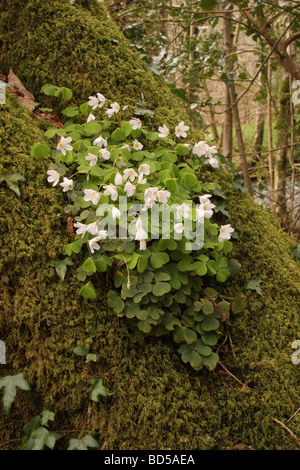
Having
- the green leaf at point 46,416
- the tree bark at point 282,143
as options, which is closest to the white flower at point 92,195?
the green leaf at point 46,416

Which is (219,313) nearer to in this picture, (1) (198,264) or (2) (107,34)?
(1) (198,264)

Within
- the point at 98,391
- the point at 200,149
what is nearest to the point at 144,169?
the point at 200,149

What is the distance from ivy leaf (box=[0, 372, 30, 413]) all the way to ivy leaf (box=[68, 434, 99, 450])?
307mm

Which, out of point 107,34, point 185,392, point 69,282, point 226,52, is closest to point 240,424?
point 185,392

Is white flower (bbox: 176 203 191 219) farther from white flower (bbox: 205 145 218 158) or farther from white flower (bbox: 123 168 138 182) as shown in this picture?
white flower (bbox: 205 145 218 158)

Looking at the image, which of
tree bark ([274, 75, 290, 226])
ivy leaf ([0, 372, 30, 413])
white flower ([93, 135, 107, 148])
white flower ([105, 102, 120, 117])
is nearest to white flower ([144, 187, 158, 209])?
white flower ([93, 135, 107, 148])

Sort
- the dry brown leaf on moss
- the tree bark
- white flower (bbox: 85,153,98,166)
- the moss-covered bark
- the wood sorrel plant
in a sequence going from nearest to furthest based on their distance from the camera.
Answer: the moss-covered bark → the wood sorrel plant → white flower (bbox: 85,153,98,166) → the dry brown leaf on moss → the tree bark

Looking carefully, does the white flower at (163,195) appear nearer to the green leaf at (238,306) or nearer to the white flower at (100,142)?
the white flower at (100,142)

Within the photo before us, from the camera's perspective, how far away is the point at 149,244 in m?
1.83

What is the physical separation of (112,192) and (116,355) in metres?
0.80

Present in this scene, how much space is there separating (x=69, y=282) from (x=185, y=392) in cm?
79

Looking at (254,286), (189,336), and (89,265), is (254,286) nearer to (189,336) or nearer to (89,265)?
(189,336)

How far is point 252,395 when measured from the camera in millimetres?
1771

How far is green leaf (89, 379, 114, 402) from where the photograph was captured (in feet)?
5.25
